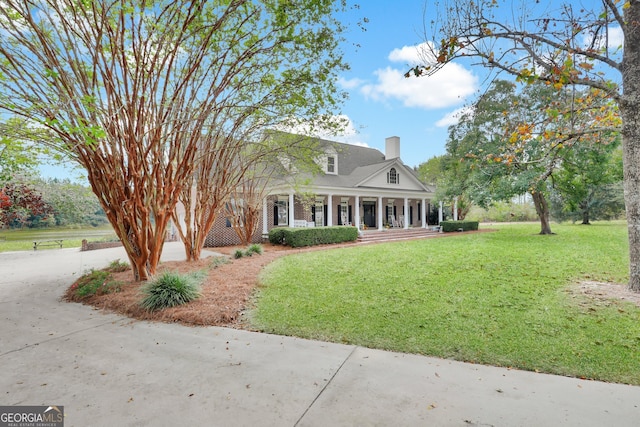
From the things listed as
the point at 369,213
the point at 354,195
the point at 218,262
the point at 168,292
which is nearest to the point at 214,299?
the point at 168,292

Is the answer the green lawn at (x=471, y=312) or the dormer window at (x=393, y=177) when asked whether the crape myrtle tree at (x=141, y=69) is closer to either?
the green lawn at (x=471, y=312)

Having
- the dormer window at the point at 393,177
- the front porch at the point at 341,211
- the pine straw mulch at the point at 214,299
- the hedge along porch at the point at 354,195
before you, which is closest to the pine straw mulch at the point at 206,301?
the pine straw mulch at the point at 214,299

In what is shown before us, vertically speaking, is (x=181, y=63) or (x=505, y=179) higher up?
(x=181, y=63)

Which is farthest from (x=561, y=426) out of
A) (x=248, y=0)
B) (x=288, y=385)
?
(x=248, y=0)

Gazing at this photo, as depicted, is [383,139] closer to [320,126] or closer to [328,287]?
[320,126]

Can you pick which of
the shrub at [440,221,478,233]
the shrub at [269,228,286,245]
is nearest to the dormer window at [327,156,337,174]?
the shrub at [269,228,286,245]

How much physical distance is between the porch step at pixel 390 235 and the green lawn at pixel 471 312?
7.89 metres

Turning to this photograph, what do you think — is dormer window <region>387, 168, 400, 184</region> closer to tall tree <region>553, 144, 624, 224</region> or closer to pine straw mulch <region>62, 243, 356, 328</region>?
tall tree <region>553, 144, 624, 224</region>

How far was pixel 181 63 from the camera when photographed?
7652 mm

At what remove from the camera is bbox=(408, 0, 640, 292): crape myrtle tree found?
16.6 feet

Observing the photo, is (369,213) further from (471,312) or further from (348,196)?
(471,312)

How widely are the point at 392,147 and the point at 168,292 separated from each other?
21.4 metres

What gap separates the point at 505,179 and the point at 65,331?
55.2ft

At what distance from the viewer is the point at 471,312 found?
496cm
